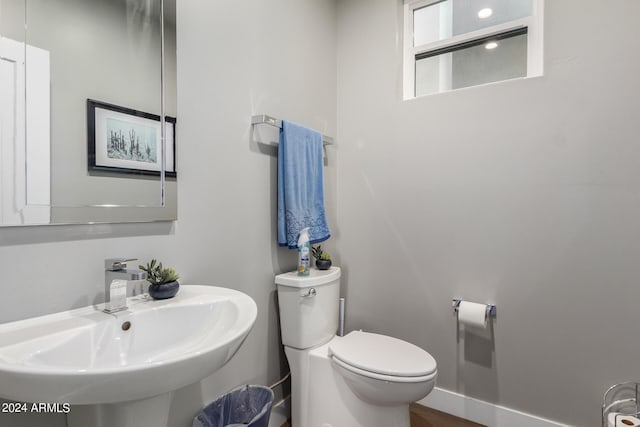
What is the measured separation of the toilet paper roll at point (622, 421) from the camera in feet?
4.21

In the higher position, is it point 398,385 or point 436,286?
point 436,286

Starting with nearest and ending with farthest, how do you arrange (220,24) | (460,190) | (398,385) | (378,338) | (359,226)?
1. (398,385)
2. (220,24)
3. (378,338)
4. (460,190)
5. (359,226)

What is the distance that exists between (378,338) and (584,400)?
93cm

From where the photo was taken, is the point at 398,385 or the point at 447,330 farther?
the point at 447,330

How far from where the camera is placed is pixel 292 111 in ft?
6.04

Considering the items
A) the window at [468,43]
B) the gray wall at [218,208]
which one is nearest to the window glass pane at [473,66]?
the window at [468,43]

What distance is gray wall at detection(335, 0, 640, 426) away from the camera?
1475 millimetres

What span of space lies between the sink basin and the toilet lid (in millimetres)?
598

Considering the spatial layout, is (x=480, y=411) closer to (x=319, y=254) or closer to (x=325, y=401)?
(x=325, y=401)

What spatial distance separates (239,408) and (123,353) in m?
0.69

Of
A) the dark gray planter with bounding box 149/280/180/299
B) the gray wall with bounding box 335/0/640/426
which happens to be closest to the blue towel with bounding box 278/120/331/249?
the gray wall with bounding box 335/0/640/426

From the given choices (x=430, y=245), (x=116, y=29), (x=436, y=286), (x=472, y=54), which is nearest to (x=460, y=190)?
(x=430, y=245)

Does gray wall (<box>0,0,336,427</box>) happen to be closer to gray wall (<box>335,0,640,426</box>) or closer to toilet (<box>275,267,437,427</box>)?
toilet (<box>275,267,437,427</box>)

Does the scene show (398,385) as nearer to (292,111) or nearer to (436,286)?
(436,286)
